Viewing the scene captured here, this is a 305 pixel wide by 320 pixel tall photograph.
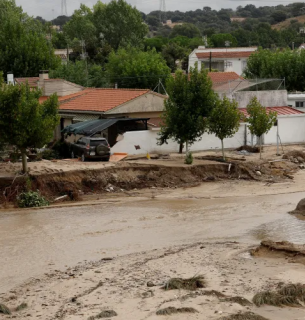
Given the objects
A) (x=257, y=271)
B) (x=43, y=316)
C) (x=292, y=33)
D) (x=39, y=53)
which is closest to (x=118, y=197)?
(x=257, y=271)

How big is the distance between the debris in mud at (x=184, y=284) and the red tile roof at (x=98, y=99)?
23255 mm

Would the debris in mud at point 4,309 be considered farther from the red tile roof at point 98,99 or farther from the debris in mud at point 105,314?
the red tile roof at point 98,99

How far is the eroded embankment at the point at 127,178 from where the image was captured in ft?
95.1

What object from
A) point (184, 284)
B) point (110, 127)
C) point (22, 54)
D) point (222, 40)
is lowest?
point (184, 284)

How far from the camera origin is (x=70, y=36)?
10138 centimetres

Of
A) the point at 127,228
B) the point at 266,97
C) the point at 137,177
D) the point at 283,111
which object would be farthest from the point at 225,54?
the point at 127,228

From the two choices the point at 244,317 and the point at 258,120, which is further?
the point at 258,120

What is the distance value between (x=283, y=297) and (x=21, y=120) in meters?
16.2

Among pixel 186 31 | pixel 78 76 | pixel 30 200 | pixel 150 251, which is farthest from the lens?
pixel 186 31

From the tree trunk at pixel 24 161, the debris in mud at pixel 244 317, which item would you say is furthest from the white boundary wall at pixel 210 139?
the debris in mud at pixel 244 317

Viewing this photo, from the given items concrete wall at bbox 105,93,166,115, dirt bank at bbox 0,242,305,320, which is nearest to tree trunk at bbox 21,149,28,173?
concrete wall at bbox 105,93,166,115

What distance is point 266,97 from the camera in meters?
44.8

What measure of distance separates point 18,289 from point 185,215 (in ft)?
34.3

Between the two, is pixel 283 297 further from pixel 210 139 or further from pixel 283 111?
pixel 283 111
